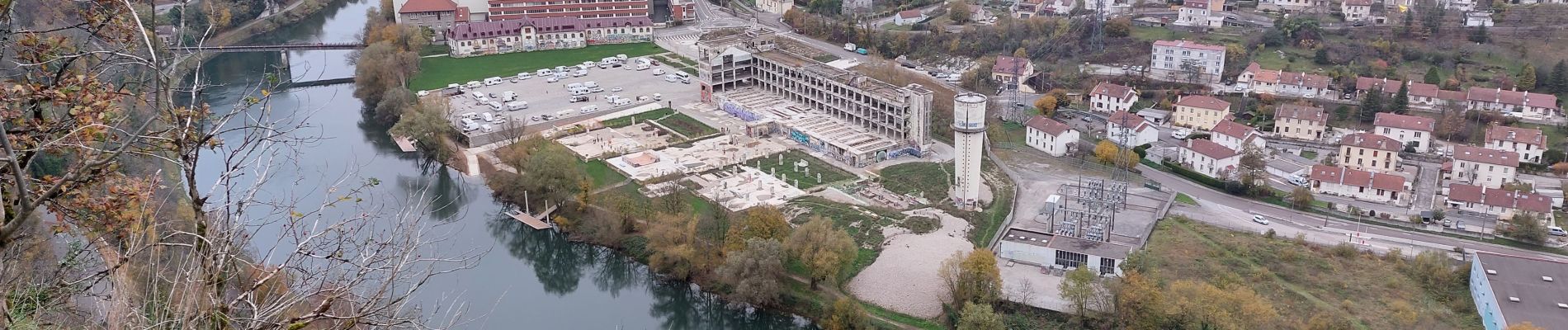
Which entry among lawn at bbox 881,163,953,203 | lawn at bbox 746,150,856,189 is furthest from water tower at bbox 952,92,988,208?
lawn at bbox 746,150,856,189

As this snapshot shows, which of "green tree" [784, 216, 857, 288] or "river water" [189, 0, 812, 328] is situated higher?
"green tree" [784, 216, 857, 288]

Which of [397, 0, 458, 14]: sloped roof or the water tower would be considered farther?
[397, 0, 458, 14]: sloped roof

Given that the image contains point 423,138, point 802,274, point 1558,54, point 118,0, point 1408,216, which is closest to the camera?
point 118,0

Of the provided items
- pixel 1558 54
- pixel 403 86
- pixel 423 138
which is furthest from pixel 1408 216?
pixel 403 86

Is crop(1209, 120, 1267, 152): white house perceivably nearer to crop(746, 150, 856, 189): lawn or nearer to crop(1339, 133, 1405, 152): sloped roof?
crop(1339, 133, 1405, 152): sloped roof

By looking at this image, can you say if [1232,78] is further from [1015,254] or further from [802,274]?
[802,274]

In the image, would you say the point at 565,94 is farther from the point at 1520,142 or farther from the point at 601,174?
the point at 1520,142

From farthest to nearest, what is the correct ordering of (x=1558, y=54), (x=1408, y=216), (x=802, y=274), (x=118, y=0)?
(x=1558, y=54)
(x=1408, y=216)
(x=802, y=274)
(x=118, y=0)
